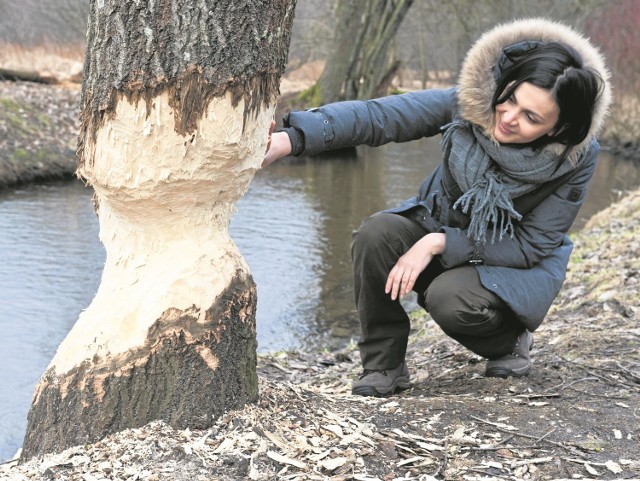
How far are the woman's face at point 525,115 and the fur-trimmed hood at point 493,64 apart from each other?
0.05 m

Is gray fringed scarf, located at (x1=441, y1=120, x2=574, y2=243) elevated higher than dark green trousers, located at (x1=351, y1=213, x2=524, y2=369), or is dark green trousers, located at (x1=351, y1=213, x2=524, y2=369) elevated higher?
gray fringed scarf, located at (x1=441, y1=120, x2=574, y2=243)

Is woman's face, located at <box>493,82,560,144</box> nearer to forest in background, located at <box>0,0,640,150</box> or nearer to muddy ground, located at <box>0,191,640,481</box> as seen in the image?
muddy ground, located at <box>0,191,640,481</box>

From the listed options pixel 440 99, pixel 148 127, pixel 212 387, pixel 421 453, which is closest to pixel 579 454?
pixel 421 453

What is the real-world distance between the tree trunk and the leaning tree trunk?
1162 cm

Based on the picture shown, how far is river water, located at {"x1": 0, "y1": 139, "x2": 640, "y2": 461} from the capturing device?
488cm

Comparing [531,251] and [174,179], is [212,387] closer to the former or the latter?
[174,179]

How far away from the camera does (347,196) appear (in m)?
9.73

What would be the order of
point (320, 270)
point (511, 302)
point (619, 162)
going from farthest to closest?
point (619, 162) → point (320, 270) → point (511, 302)

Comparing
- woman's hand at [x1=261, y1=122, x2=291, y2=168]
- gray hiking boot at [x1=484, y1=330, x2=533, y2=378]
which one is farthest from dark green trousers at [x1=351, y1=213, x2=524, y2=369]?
woman's hand at [x1=261, y1=122, x2=291, y2=168]

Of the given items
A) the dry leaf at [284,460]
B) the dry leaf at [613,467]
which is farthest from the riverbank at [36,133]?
the dry leaf at [613,467]

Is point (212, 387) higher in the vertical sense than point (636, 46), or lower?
lower

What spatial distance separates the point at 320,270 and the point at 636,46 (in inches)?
526

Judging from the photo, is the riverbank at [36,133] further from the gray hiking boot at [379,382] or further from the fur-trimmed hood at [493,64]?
the fur-trimmed hood at [493,64]

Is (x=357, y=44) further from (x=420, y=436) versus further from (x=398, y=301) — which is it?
(x=420, y=436)
